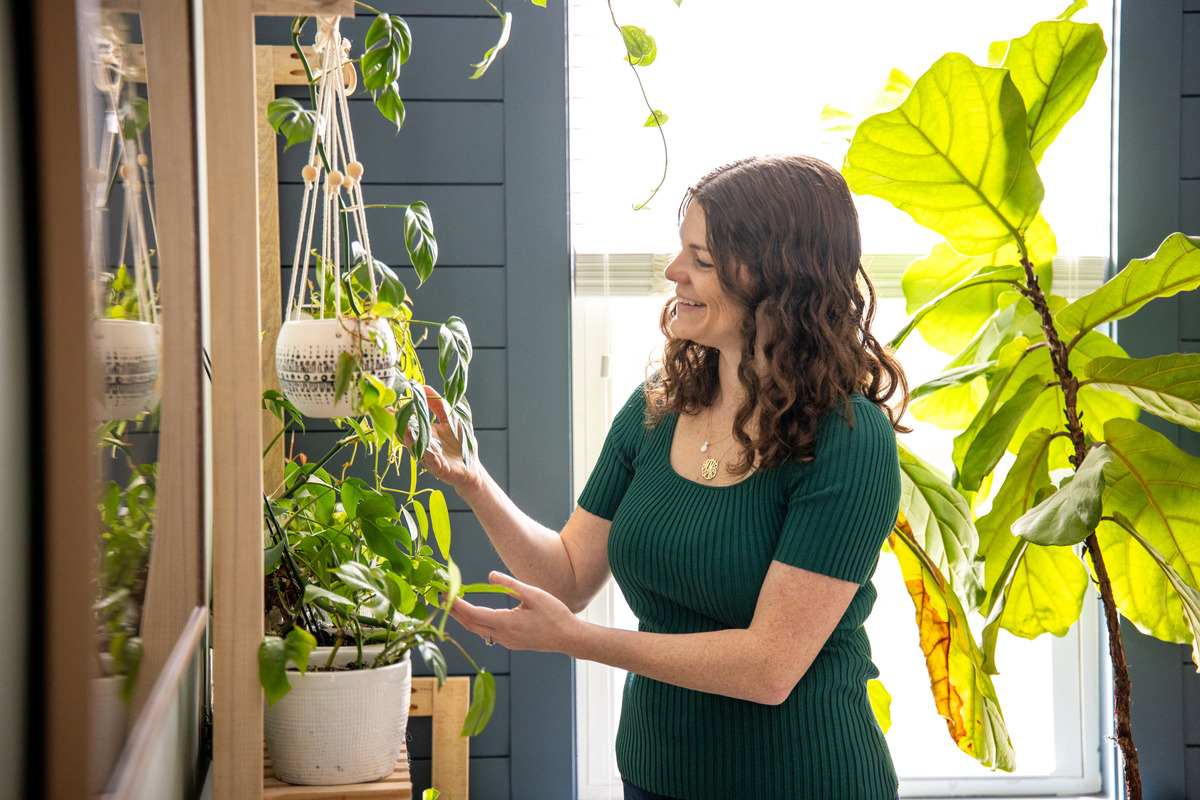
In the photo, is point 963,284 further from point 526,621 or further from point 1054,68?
point 526,621

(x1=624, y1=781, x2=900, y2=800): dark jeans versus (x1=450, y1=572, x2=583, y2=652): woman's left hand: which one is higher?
(x1=450, y1=572, x2=583, y2=652): woman's left hand

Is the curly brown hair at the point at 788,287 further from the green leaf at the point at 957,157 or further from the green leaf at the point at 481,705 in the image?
the green leaf at the point at 481,705

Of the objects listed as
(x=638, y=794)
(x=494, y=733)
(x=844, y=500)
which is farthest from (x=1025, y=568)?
(x=494, y=733)

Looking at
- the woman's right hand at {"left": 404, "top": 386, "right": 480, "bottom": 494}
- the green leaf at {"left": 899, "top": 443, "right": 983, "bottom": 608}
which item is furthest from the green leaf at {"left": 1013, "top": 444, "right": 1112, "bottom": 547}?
the woman's right hand at {"left": 404, "top": 386, "right": 480, "bottom": 494}

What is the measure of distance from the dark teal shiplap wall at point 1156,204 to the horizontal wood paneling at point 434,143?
1.46 m

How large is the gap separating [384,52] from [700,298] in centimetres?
56

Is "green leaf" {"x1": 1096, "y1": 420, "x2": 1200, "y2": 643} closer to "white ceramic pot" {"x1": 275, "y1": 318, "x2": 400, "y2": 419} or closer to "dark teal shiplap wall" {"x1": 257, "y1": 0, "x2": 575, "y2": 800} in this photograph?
"dark teal shiplap wall" {"x1": 257, "y1": 0, "x2": 575, "y2": 800}

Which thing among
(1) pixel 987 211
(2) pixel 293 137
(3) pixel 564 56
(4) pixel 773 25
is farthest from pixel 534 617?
(4) pixel 773 25

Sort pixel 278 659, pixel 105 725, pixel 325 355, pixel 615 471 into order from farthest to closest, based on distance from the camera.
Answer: pixel 615 471
pixel 325 355
pixel 278 659
pixel 105 725

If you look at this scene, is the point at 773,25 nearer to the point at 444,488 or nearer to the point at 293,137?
the point at 444,488

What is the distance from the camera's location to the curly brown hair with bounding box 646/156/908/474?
120 centimetres

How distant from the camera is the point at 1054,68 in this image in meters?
1.52

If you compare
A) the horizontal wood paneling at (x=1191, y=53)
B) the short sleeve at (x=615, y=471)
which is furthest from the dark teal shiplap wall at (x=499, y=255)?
the horizontal wood paneling at (x=1191, y=53)

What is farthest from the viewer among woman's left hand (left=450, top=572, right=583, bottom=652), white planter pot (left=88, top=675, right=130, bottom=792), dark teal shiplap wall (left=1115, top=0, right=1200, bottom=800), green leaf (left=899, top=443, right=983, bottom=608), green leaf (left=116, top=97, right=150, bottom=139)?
dark teal shiplap wall (left=1115, top=0, right=1200, bottom=800)
